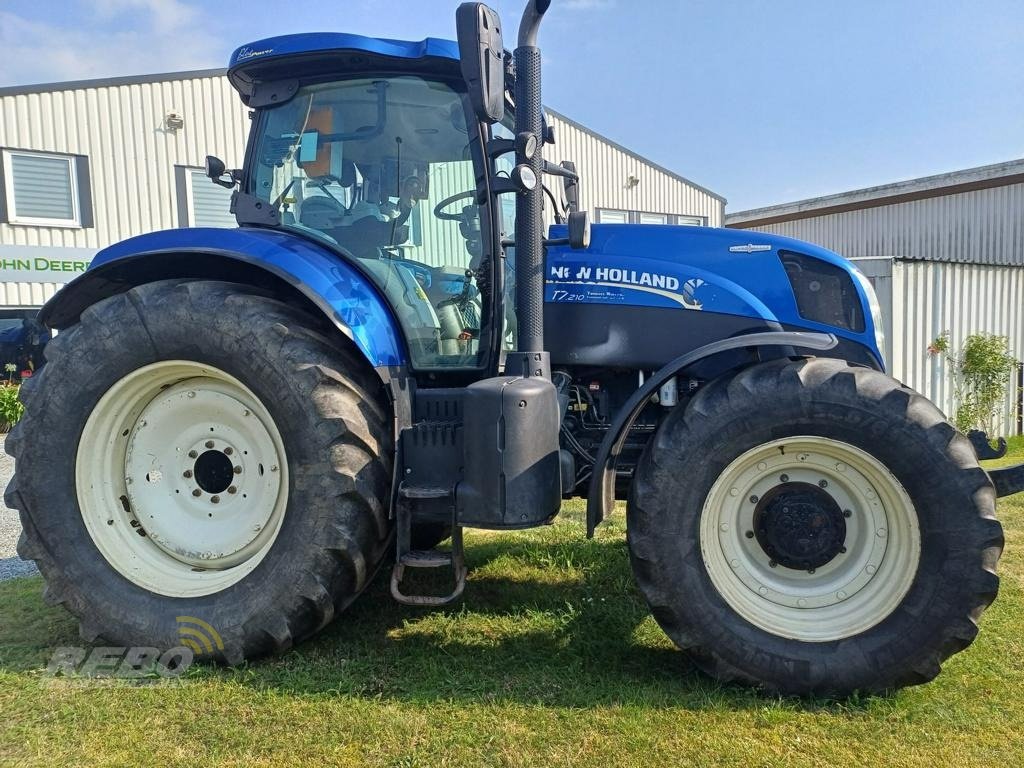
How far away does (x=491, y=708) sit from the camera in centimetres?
254

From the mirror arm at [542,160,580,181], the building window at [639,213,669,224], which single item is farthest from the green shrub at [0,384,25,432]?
the building window at [639,213,669,224]

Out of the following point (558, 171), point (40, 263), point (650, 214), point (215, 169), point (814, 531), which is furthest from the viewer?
point (650, 214)

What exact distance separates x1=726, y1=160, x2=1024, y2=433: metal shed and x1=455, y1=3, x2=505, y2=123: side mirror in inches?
315

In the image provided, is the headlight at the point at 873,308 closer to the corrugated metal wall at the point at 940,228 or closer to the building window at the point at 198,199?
the corrugated metal wall at the point at 940,228

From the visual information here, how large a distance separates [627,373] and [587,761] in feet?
5.53

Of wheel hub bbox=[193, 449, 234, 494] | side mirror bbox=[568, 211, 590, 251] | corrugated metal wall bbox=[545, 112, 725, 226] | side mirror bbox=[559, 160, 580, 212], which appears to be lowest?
wheel hub bbox=[193, 449, 234, 494]

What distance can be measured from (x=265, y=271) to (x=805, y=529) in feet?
7.74

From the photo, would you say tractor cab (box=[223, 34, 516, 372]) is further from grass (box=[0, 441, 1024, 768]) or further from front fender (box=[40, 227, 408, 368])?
grass (box=[0, 441, 1024, 768])

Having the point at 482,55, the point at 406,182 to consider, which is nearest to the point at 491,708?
the point at 406,182

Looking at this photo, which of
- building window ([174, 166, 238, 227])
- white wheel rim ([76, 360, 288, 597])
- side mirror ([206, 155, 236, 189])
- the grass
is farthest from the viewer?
building window ([174, 166, 238, 227])

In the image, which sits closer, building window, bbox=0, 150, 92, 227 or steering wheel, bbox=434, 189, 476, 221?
steering wheel, bbox=434, 189, 476, 221

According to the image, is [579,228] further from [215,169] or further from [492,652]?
[215,169]

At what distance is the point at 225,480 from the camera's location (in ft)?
10.2

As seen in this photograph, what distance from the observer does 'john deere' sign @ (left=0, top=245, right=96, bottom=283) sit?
1036 centimetres
